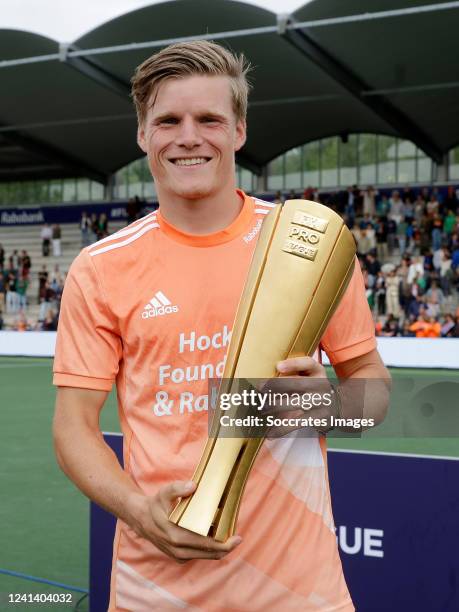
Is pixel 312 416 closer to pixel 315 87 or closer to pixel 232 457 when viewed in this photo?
pixel 232 457

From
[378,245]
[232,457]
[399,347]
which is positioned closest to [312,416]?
[232,457]

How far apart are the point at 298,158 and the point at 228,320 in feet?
105

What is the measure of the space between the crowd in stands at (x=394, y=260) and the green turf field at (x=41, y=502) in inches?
349

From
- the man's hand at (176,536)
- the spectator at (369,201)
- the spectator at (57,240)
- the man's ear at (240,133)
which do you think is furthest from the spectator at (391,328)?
the man's hand at (176,536)

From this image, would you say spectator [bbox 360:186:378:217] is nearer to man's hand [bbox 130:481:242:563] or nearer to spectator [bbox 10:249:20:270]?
spectator [bbox 10:249:20:270]

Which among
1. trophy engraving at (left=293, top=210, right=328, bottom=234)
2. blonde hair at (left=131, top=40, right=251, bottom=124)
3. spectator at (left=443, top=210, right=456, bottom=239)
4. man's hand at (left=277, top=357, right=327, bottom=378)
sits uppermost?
spectator at (left=443, top=210, right=456, bottom=239)

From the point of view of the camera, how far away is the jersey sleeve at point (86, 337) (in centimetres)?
175

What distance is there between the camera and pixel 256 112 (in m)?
28.0

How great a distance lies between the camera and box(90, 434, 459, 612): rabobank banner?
303 cm

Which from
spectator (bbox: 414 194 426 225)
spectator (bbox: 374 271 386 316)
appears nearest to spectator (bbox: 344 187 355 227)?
spectator (bbox: 414 194 426 225)

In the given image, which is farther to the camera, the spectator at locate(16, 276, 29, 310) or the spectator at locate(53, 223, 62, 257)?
the spectator at locate(53, 223, 62, 257)

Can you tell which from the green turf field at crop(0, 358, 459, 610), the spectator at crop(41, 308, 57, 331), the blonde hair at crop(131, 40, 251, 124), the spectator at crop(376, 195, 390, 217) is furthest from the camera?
the spectator at crop(376, 195, 390, 217)

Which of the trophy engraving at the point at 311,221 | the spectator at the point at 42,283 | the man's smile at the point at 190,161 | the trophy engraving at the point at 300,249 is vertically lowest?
the trophy engraving at the point at 300,249

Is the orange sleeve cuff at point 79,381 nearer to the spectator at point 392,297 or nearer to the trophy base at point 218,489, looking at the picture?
the trophy base at point 218,489
